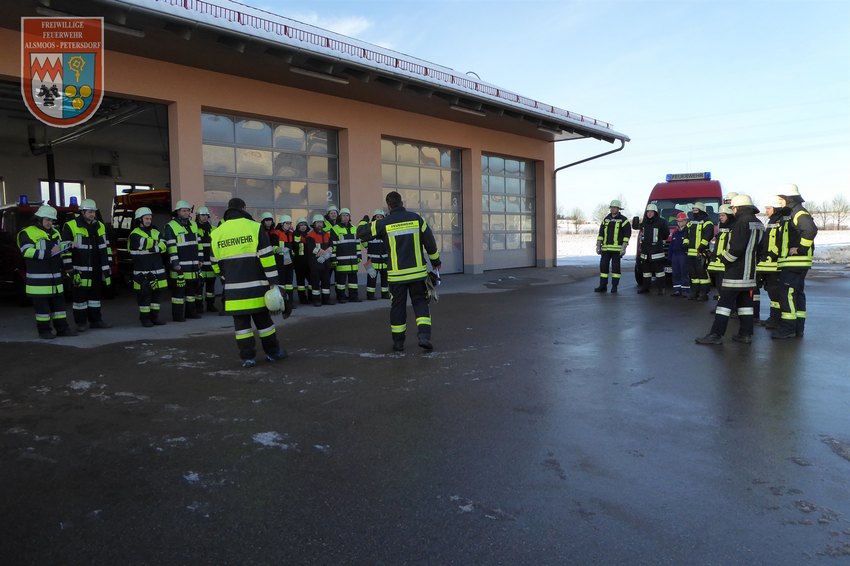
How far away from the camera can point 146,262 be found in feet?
29.3

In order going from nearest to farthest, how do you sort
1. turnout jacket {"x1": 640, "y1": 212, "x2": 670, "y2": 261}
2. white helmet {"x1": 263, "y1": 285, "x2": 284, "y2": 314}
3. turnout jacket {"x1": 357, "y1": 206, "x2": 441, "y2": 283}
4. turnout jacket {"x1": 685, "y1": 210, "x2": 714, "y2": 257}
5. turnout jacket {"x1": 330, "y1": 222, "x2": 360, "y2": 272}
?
white helmet {"x1": 263, "y1": 285, "x2": 284, "y2": 314}, turnout jacket {"x1": 357, "y1": 206, "x2": 441, "y2": 283}, turnout jacket {"x1": 685, "y1": 210, "x2": 714, "y2": 257}, turnout jacket {"x1": 330, "y1": 222, "x2": 360, "y2": 272}, turnout jacket {"x1": 640, "y1": 212, "x2": 670, "y2": 261}

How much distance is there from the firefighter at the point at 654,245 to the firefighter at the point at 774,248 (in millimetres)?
4357

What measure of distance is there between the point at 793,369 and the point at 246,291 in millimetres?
5735

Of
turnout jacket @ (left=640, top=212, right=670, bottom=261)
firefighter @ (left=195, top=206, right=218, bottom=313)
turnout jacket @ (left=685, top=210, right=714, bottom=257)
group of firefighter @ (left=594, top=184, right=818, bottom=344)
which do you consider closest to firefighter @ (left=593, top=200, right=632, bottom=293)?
turnout jacket @ (left=640, top=212, right=670, bottom=261)

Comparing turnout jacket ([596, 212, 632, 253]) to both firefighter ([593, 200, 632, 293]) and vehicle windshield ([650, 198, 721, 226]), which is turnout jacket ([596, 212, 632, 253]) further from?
vehicle windshield ([650, 198, 721, 226])

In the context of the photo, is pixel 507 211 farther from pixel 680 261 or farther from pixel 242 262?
pixel 242 262

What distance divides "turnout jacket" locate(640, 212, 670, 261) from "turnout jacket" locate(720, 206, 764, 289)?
18.0 feet

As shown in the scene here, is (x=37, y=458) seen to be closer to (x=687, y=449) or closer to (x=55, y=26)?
(x=687, y=449)

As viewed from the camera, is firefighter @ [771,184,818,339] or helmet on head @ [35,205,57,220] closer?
firefighter @ [771,184,818,339]

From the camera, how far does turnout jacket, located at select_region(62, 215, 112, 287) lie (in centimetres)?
851

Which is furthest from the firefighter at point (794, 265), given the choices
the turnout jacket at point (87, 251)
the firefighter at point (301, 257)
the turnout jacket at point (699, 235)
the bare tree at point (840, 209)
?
the bare tree at point (840, 209)

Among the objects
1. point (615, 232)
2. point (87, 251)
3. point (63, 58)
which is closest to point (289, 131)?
point (63, 58)

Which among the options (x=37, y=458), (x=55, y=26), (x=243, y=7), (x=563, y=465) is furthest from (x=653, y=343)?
(x=55, y=26)

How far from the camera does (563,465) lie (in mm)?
3592
